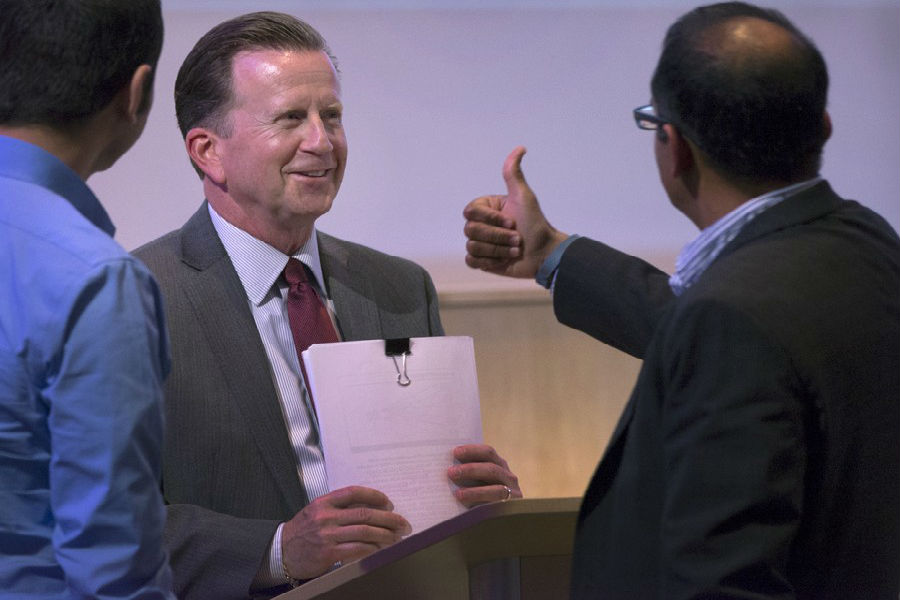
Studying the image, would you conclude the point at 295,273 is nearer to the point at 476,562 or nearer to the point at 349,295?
the point at 349,295

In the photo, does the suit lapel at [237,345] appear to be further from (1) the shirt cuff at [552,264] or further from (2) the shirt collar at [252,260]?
(1) the shirt cuff at [552,264]

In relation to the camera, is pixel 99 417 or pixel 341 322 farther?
pixel 341 322

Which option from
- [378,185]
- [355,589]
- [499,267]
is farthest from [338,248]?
[355,589]

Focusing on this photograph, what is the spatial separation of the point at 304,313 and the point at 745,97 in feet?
3.83

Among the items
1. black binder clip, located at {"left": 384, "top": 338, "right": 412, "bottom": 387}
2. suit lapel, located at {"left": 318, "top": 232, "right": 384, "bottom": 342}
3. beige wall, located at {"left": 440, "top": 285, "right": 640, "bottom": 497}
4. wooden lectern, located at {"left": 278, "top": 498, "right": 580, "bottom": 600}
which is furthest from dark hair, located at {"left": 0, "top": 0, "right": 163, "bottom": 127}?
beige wall, located at {"left": 440, "top": 285, "right": 640, "bottom": 497}

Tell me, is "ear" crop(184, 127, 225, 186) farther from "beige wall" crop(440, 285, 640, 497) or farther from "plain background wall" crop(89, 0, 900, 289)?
"beige wall" crop(440, 285, 640, 497)

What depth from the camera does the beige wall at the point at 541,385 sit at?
326cm

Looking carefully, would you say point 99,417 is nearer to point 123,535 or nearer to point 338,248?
point 123,535

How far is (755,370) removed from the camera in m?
1.13

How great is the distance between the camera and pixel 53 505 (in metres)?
1.14

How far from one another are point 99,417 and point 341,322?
1.18 meters

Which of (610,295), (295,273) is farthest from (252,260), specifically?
(610,295)

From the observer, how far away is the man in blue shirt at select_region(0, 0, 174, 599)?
1.12 metres

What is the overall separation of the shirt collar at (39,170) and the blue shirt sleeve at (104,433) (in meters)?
0.15
